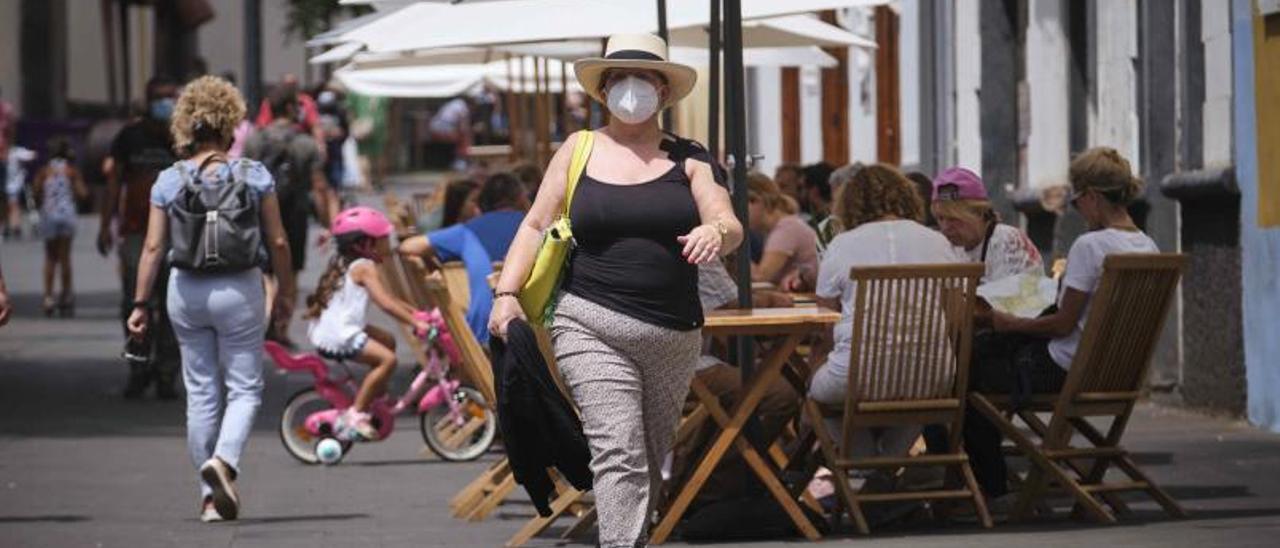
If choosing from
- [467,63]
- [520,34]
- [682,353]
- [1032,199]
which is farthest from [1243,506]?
[467,63]

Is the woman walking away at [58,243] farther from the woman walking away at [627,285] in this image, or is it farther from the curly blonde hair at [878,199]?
the woman walking away at [627,285]

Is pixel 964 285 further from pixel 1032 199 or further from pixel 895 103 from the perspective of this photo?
pixel 895 103

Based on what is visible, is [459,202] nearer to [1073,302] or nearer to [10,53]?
[1073,302]

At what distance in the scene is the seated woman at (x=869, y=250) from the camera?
424 inches

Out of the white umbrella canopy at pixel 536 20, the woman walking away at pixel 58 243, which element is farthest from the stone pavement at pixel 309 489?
the woman walking away at pixel 58 243

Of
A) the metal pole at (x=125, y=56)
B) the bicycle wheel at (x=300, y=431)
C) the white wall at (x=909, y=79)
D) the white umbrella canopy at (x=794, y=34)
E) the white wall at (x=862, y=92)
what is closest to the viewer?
the bicycle wheel at (x=300, y=431)

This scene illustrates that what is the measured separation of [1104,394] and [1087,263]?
46 centimetres

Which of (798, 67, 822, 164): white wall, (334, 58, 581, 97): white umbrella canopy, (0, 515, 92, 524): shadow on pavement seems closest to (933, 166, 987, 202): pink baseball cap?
(0, 515, 92, 524): shadow on pavement

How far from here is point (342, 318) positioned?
1477cm

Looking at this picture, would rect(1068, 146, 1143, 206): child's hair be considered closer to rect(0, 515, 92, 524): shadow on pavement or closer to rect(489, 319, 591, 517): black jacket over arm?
rect(489, 319, 591, 517): black jacket over arm

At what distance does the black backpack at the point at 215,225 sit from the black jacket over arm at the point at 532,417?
2744 millimetres

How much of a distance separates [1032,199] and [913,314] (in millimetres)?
7955

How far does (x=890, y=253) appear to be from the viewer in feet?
35.8

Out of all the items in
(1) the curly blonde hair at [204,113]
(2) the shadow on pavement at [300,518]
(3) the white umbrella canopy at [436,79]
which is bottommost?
(2) the shadow on pavement at [300,518]
